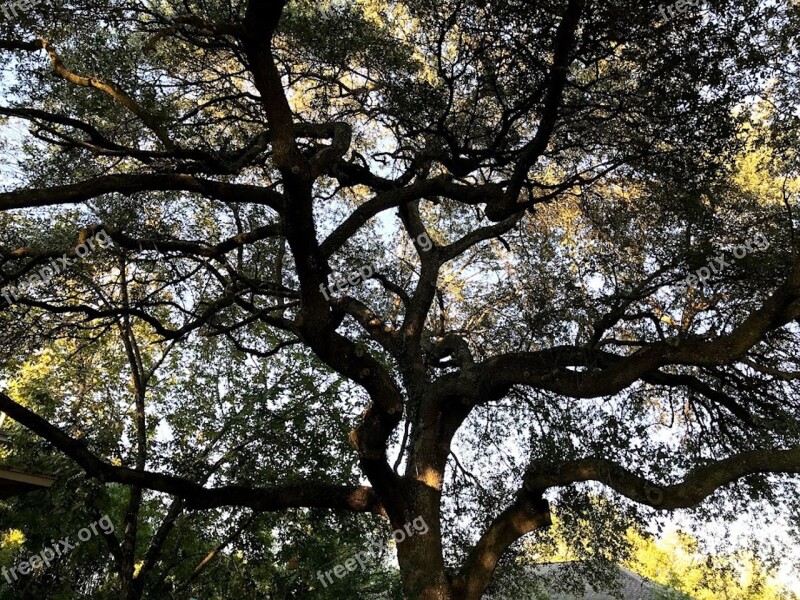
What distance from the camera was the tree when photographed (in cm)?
551

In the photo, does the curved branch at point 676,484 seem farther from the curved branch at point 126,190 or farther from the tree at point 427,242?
the curved branch at point 126,190

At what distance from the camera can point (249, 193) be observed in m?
5.27

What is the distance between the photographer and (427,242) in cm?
883

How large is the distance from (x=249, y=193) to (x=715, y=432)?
278 inches

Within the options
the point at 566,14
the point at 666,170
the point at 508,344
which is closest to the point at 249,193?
the point at 566,14

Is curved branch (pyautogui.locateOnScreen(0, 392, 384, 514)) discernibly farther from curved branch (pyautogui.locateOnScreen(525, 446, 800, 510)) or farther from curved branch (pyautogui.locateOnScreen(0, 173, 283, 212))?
curved branch (pyautogui.locateOnScreen(0, 173, 283, 212))

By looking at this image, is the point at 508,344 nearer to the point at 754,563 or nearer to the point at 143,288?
the point at 754,563

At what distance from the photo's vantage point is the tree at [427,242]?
Result: 217 inches

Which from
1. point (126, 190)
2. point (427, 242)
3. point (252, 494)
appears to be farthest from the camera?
point (427, 242)

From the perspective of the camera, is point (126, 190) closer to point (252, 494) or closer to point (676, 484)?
point (252, 494)

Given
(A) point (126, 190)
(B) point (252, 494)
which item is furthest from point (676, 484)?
(A) point (126, 190)

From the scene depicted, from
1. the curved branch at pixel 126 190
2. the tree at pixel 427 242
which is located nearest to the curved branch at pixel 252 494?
the tree at pixel 427 242

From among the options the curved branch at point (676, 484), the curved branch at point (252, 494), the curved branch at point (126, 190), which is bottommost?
the curved branch at point (676, 484)

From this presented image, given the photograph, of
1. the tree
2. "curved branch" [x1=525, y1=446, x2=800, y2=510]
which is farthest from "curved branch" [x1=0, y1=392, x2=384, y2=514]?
"curved branch" [x1=525, y1=446, x2=800, y2=510]
